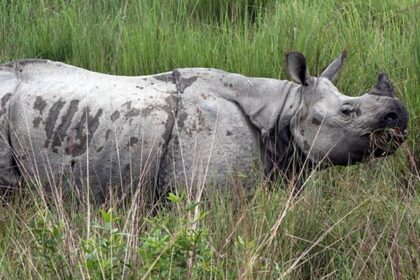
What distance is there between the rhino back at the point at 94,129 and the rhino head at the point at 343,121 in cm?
79

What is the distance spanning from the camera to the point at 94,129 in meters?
6.34

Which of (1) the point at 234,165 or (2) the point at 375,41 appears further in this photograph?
(2) the point at 375,41

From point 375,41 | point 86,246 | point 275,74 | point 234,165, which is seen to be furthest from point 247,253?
point 375,41

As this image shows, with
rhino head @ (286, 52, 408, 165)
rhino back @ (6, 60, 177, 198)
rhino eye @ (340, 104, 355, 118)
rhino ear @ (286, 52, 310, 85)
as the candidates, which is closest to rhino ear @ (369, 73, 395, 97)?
rhino head @ (286, 52, 408, 165)

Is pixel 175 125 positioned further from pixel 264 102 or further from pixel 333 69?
pixel 333 69

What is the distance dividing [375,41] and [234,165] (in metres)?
2.13

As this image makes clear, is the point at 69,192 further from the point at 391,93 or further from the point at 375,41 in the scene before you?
the point at 375,41

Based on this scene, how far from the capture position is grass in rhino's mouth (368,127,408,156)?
617 cm

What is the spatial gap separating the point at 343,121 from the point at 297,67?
43cm

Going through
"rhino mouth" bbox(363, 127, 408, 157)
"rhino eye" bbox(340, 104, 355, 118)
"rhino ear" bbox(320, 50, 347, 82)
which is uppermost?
"rhino ear" bbox(320, 50, 347, 82)

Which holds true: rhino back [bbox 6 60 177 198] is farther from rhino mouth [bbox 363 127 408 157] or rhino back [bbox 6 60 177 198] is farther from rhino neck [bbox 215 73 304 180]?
rhino mouth [bbox 363 127 408 157]

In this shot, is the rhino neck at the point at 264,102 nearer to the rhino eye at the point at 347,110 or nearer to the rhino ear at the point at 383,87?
the rhino eye at the point at 347,110

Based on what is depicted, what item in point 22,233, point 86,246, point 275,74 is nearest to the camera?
point 86,246

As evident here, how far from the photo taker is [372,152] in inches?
243
